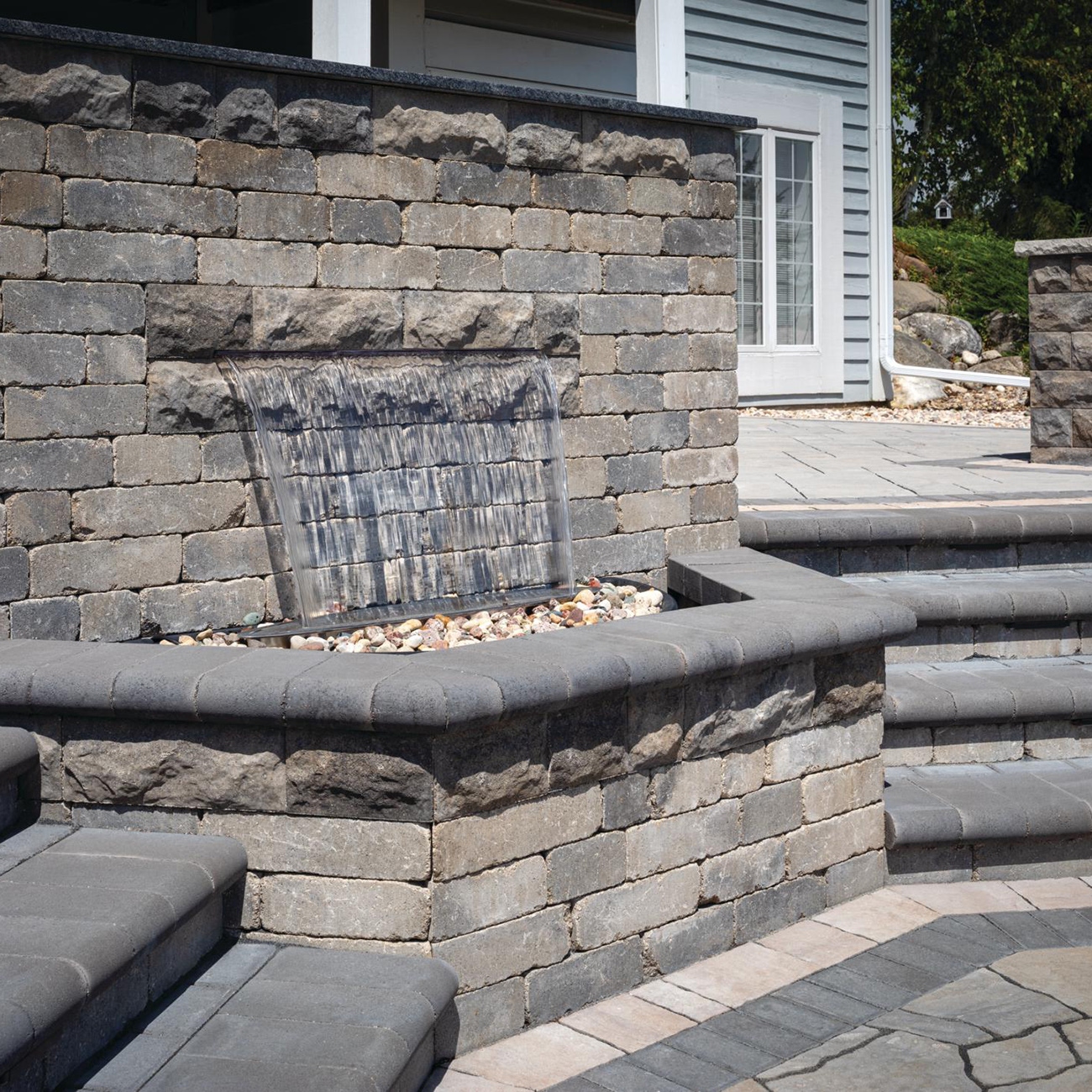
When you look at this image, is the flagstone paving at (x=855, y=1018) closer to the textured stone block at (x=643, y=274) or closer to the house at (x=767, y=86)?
the textured stone block at (x=643, y=274)

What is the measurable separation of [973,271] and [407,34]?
10.3 metres

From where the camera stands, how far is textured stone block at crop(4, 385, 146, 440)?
14.1ft

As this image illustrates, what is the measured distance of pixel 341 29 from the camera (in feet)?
21.0

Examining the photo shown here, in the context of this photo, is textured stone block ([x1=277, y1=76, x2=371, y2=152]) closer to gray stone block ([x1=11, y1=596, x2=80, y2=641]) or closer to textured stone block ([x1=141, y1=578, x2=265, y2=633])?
textured stone block ([x1=141, y1=578, x2=265, y2=633])

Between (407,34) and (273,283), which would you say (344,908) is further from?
(407,34)

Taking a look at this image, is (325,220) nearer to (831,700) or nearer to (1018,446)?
(831,700)

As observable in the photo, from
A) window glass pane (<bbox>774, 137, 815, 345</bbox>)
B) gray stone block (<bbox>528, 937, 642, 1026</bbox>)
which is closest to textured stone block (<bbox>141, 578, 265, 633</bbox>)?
gray stone block (<bbox>528, 937, 642, 1026</bbox>)

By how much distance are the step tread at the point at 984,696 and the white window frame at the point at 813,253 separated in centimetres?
675

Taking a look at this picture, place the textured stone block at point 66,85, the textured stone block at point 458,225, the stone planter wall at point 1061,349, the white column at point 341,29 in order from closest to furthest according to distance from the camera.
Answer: the textured stone block at point 66,85 → the textured stone block at point 458,225 → the white column at point 341,29 → the stone planter wall at point 1061,349

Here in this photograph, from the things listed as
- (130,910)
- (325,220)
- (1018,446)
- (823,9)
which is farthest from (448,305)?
(823,9)

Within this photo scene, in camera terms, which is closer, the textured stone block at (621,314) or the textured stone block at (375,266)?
the textured stone block at (375,266)

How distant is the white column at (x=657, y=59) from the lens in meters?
7.75

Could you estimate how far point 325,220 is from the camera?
16.1ft

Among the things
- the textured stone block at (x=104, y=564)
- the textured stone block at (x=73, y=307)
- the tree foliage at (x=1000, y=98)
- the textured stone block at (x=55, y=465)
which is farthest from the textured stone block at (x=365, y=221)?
the tree foliage at (x=1000, y=98)
